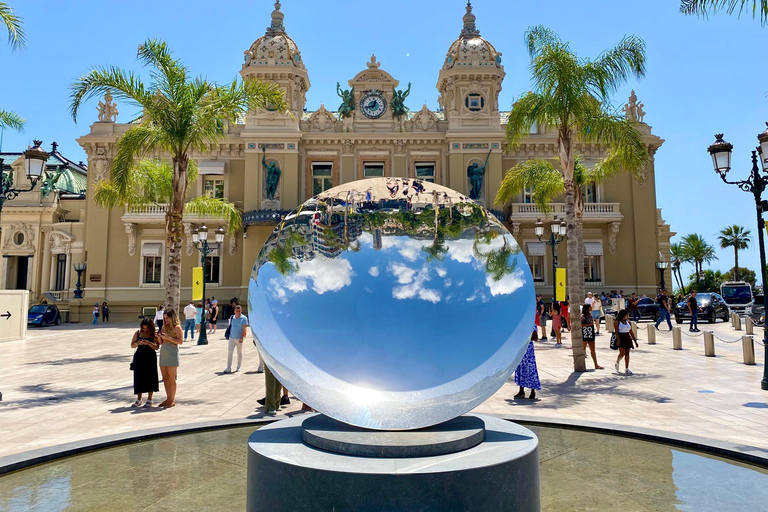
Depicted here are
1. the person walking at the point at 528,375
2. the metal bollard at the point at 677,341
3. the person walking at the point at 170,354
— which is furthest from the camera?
the metal bollard at the point at 677,341

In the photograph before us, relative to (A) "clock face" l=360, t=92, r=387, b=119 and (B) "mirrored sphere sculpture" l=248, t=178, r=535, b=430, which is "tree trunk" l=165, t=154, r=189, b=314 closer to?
(B) "mirrored sphere sculpture" l=248, t=178, r=535, b=430

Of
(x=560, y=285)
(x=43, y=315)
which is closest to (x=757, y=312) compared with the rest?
(x=560, y=285)

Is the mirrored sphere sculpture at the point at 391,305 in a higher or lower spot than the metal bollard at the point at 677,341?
higher

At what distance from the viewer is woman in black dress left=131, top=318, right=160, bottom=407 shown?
831 centimetres

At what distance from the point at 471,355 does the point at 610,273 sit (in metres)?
30.5

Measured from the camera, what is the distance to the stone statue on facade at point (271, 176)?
1213 inches

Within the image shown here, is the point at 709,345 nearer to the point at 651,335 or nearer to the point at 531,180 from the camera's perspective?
the point at 651,335

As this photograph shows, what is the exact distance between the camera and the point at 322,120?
32.6 m

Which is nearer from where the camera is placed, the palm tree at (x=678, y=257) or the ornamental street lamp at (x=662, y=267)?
the ornamental street lamp at (x=662, y=267)

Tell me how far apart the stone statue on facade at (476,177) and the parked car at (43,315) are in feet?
79.4

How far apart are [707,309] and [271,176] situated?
24.2 meters

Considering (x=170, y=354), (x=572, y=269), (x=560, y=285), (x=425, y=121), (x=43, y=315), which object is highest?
(x=425, y=121)

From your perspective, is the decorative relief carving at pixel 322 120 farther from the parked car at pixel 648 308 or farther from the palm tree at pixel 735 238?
the palm tree at pixel 735 238

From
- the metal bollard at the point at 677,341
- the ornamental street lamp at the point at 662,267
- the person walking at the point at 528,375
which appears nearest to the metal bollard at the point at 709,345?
the metal bollard at the point at 677,341
